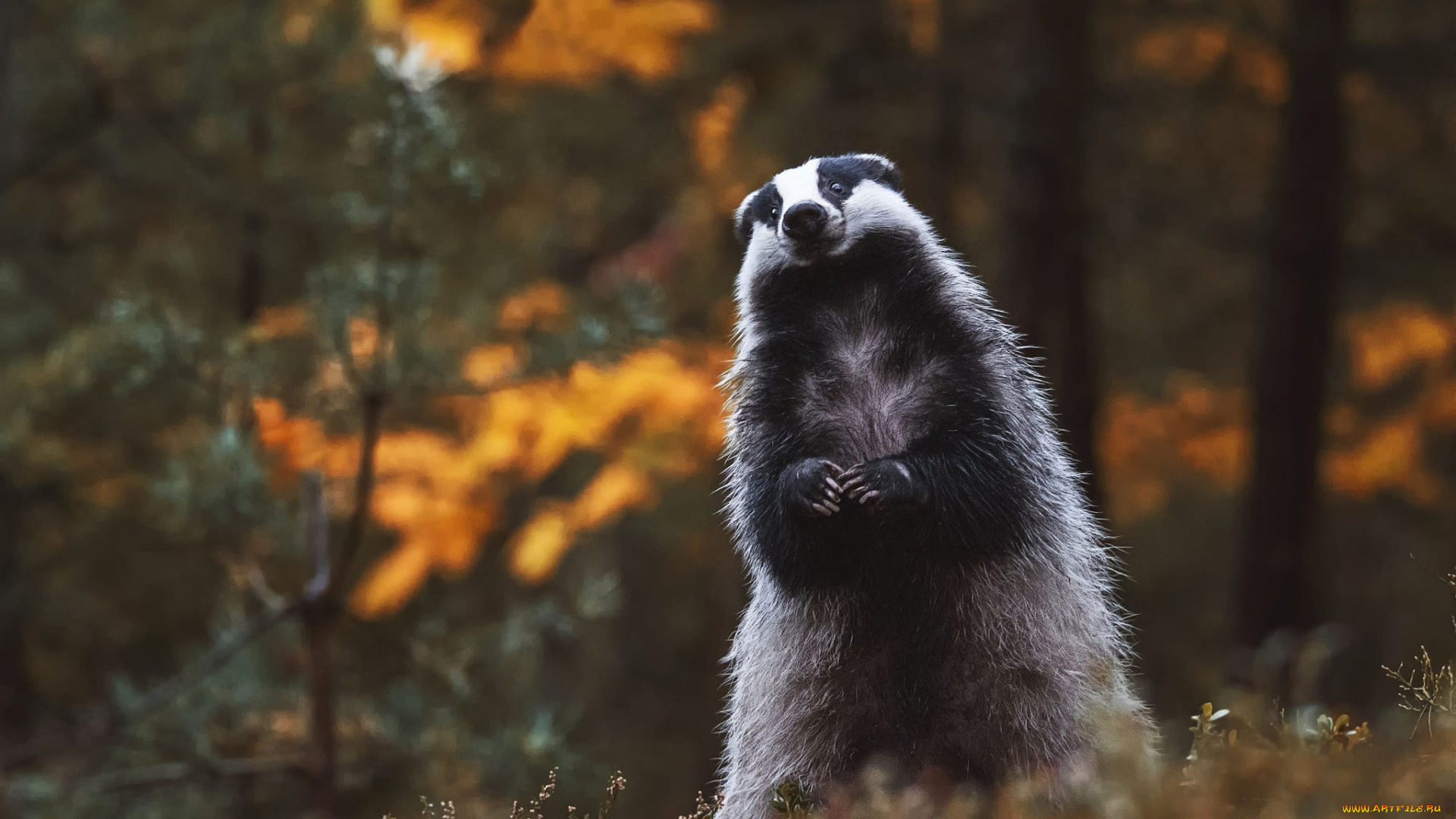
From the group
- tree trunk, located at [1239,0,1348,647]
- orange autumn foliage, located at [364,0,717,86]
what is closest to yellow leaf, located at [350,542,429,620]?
orange autumn foliage, located at [364,0,717,86]

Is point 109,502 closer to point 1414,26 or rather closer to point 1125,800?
point 1125,800

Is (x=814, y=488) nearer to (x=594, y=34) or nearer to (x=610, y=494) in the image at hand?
(x=610, y=494)

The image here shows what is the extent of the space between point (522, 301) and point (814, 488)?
6.31 meters

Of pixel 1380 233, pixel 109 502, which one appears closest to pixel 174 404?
pixel 109 502

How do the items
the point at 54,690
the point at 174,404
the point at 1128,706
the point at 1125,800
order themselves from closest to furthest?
the point at 1125,800, the point at 1128,706, the point at 174,404, the point at 54,690

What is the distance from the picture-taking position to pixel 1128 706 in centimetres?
314

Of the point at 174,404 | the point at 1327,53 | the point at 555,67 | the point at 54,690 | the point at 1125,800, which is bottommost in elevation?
the point at 1125,800

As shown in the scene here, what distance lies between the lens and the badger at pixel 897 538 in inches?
117

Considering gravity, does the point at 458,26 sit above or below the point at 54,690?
above

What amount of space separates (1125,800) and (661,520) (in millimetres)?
8741

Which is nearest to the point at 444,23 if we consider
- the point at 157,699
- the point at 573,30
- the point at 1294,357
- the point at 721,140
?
the point at 573,30

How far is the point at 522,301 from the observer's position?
9.02 metres

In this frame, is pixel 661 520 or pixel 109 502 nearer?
pixel 109 502

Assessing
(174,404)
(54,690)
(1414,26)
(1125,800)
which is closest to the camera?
(1125,800)
